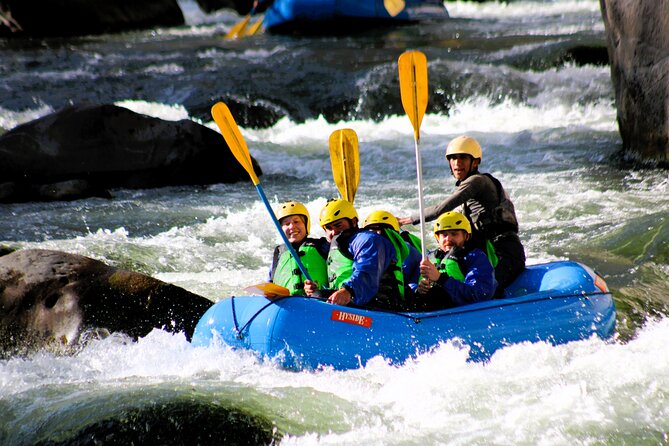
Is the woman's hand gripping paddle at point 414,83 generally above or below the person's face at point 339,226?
above

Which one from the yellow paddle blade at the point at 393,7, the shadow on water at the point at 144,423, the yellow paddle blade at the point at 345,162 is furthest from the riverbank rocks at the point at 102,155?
the shadow on water at the point at 144,423

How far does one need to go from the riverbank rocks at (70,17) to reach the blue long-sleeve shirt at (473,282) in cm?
1696

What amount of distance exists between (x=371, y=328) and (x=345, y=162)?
217 cm

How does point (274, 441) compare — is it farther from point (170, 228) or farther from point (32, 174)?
point (32, 174)

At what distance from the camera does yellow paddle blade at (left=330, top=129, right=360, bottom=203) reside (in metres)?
7.00

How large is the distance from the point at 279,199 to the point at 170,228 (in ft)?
5.10

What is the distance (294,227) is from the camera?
573 centimetres

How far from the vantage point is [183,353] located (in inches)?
215

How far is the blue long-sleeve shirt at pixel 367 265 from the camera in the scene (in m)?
5.19

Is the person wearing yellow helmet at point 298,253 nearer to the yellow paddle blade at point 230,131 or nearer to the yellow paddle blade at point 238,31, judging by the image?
the yellow paddle blade at point 230,131

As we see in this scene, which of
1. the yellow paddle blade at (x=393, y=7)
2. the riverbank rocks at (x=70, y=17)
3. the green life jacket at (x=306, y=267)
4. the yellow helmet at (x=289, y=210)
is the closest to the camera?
the green life jacket at (x=306, y=267)

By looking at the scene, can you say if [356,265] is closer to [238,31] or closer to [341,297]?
[341,297]

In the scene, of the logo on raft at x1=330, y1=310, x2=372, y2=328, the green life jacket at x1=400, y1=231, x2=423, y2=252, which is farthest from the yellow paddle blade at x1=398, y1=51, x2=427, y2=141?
the logo on raft at x1=330, y1=310, x2=372, y2=328

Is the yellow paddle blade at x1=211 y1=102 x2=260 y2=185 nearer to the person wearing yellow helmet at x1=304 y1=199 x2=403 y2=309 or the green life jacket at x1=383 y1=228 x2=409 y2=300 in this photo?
the person wearing yellow helmet at x1=304 y1=199 x2=403 y2=309
